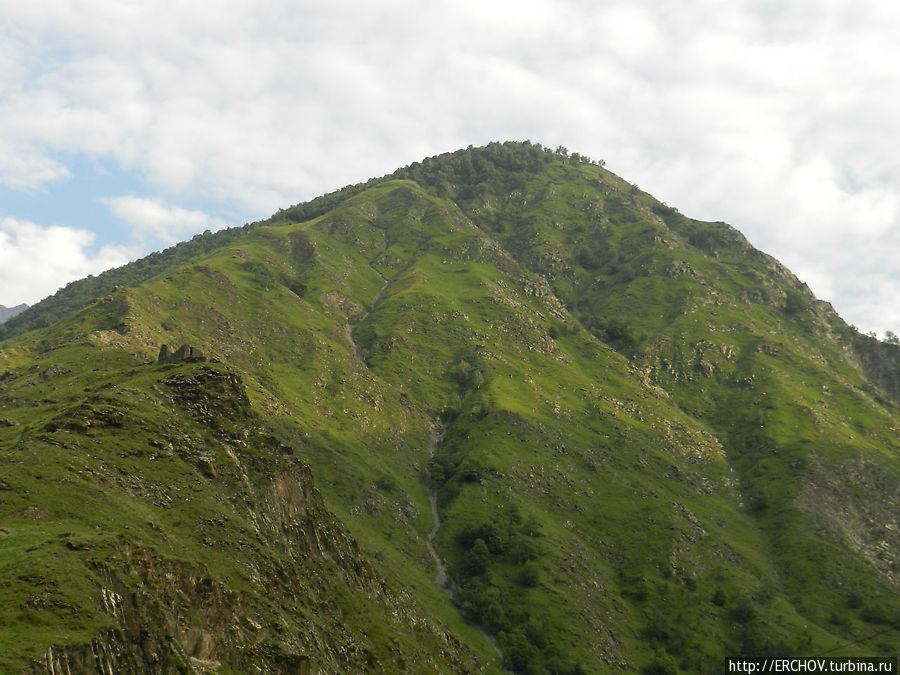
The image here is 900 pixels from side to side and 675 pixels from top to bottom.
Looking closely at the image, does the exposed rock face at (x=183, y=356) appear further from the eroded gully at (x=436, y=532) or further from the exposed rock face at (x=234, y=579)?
the eroded gully at (x=436, y=532)

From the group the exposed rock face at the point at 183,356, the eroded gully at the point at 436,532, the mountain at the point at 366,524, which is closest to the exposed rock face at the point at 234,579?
the mountain at the point at 366,524

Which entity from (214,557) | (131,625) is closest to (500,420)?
(214,557)

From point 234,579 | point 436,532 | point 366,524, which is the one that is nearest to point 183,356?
point 234,579

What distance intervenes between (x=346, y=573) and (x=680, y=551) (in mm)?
93134

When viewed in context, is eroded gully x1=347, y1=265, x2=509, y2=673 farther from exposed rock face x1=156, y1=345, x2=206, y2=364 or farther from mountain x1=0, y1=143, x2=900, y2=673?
exposed rock face x1=156, y1=345, x2=206, y2=364

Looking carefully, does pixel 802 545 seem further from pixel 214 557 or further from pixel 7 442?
pixel 7 442

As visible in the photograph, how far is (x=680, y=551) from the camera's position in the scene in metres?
151

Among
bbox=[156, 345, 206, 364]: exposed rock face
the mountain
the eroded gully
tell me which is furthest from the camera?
the eroded gully

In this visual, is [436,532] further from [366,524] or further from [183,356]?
[183,356]

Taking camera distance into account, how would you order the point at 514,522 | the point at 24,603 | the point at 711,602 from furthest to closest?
the point at 514,522
the point at 711,602
the point at 24,603

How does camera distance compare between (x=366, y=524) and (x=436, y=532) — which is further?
(x=436, y=532)

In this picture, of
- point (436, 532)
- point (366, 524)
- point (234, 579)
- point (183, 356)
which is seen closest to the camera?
point (234, 579)

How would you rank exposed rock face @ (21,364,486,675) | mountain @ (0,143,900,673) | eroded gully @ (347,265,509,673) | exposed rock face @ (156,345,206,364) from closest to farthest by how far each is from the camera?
1. exposed rock face @ (21,364,486,675)
2. mountain @ (0,143,900,673)
3. exposed rock face @ (156,345,206,364)
4. eroded gully @ (347,265,509,673)

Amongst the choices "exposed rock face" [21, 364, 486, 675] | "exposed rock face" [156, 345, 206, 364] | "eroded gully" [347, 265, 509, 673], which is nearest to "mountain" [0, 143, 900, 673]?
"exposed rock face" [21, 364, 486, 675]
